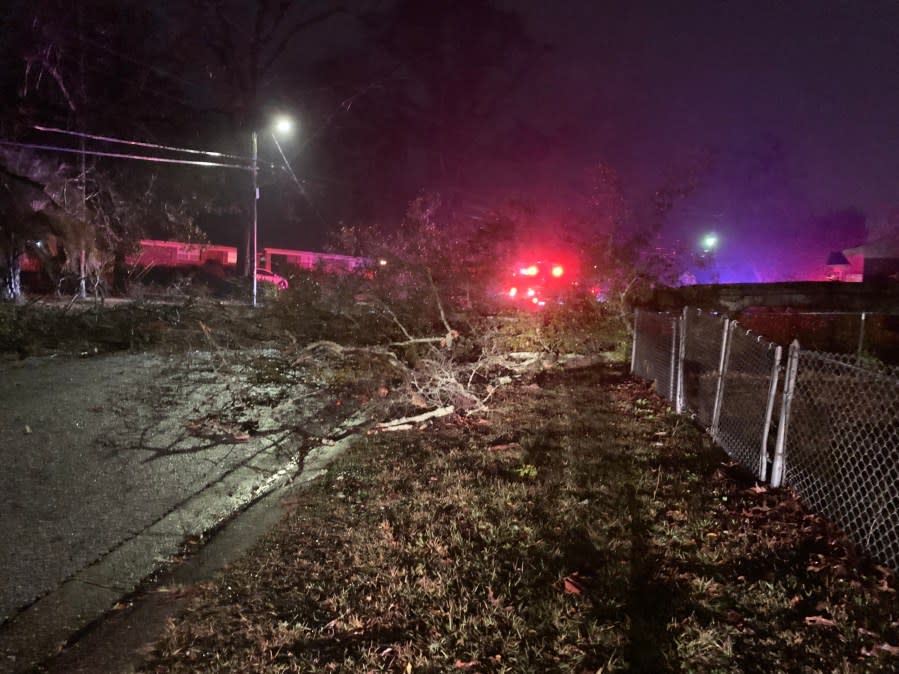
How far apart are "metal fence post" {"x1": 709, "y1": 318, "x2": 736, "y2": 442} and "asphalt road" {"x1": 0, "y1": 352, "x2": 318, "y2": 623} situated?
13.3 feet

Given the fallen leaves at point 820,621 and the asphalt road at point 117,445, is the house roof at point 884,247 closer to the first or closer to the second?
the asphalt road at point 117,445

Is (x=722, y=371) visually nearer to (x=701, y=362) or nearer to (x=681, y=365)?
(x=681, y=365)

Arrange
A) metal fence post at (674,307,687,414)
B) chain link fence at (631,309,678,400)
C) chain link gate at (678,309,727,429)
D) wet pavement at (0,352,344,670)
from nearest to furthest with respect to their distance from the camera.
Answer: wet pavement at (0,352,344,670) < chain link gate at (678,309,727,429) < metal fence post at (674,307,687,414) < chain link fence at (631,309,678,400)

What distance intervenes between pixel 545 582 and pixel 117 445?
4603 millimetres

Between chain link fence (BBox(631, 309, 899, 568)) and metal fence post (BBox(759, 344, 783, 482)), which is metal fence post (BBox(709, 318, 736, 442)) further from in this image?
metal fence post (BBox(759, 344, 783, 482))

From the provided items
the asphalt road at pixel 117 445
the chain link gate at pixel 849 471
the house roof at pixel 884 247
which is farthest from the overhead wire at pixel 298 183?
the house roof at pixel 884 247

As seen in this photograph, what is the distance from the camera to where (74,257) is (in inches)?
713

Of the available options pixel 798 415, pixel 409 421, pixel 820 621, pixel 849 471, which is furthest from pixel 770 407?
pixel 409 421

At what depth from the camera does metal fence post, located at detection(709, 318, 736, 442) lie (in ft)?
16.5

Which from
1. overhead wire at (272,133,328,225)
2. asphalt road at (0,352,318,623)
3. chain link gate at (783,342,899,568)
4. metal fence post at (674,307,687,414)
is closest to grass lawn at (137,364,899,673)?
chain link gate at (783,342,899,568)

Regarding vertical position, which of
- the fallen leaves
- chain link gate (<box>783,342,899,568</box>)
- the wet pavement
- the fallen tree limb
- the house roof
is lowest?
the wet pavement

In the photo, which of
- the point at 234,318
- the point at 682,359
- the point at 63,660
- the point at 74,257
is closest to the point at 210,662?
the point at 63,660

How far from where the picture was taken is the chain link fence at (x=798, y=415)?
143 inches

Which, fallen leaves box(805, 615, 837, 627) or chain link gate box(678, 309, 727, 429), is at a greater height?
chain link gate box(678, 309, 727, 429)
